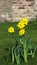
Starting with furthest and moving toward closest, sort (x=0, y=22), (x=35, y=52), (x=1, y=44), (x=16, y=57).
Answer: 1. (x=0, y=22)
2. (x=1, y=44)
3. (x=35, y=52)
4. (x=16, y=57)

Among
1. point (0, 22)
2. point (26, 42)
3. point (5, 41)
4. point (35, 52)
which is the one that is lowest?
point (0, 22)

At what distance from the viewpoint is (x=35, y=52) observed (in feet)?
28.0

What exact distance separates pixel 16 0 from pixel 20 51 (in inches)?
340

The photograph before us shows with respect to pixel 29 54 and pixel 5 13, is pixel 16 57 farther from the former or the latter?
pixel 5 13

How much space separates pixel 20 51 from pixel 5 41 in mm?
3389

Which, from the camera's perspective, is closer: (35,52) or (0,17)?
(35,52)

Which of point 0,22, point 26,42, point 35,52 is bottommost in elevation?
point 0,22

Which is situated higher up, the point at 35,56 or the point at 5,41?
the point at 35,56

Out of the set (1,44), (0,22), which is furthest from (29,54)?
(0,22)

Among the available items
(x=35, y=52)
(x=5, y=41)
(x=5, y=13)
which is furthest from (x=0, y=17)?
(x=35, y=52)

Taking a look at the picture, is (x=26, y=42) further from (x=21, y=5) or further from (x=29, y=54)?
(x=21, y=5)

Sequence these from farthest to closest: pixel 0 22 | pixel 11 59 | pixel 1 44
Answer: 1. pixel 0 22
2. pixel 1 44
3. pixel 11 59

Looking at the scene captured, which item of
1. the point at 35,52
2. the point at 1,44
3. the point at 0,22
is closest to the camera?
the point at 35,52

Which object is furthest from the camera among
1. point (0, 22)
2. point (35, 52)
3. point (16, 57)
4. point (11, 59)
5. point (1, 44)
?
point (0, 22)
